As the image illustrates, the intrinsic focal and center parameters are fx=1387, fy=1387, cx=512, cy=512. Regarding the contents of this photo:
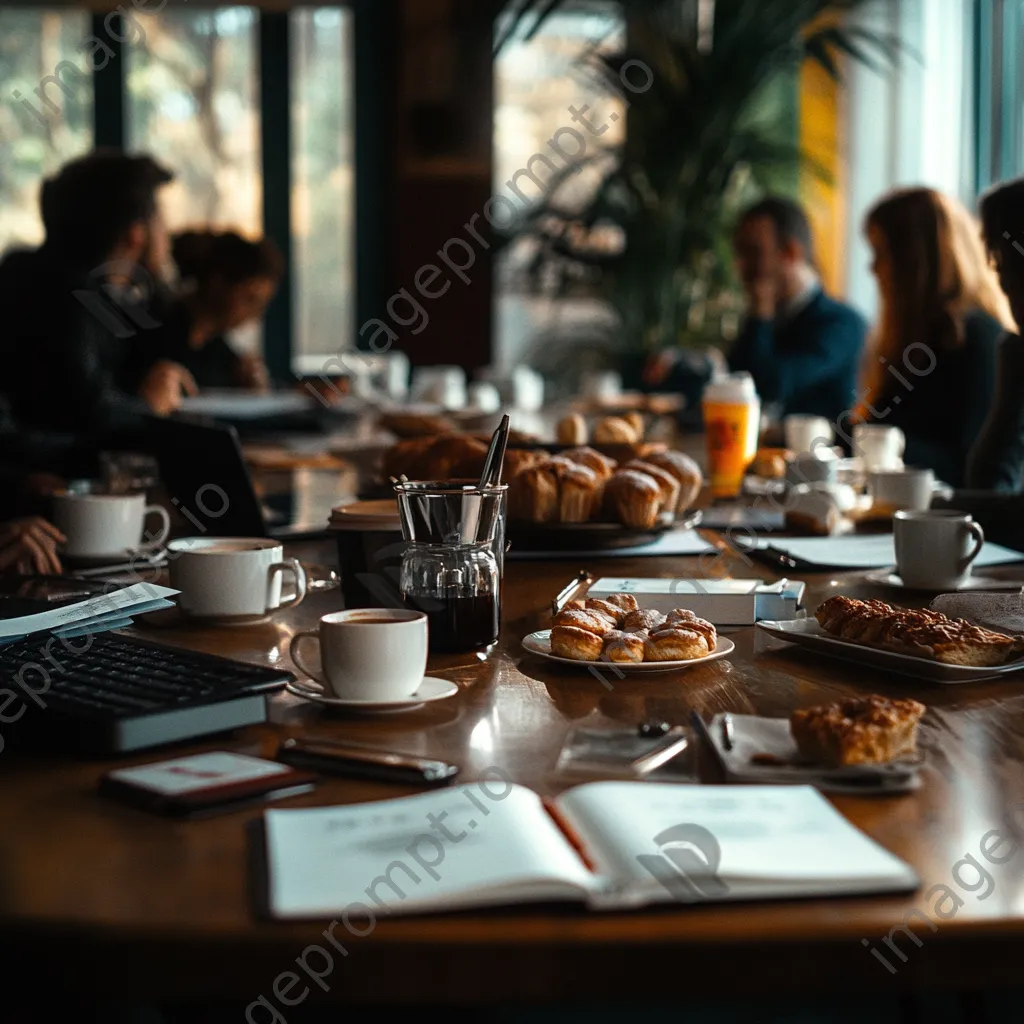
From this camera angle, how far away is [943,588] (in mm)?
1514

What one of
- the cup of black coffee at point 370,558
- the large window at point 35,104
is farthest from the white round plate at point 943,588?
the large window at point 35,104

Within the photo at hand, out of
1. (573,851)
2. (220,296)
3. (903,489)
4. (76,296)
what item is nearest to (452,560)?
(573,851)

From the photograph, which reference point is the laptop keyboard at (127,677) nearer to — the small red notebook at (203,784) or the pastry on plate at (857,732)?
the small red notebook at (203,784)

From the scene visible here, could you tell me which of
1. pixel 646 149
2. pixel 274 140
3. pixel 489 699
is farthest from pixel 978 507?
pixel 274 140

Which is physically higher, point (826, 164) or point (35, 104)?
point (35, 104)

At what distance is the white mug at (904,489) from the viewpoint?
202cm

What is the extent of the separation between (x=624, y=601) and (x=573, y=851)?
1.75ft

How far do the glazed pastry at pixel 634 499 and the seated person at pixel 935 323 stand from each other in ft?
5.39

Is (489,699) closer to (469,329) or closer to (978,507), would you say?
(978,507)

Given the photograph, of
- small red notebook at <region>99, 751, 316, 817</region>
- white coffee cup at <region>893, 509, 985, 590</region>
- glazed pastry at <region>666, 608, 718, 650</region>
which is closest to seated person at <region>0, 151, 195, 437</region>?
white coffee cup at <region>893, 509, 985, 590</region>

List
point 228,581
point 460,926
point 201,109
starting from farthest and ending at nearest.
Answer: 1. point 201,109
2. point 228,581
3. point 460,926

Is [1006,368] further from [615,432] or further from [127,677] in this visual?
[127,677]

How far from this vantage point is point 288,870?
0.73 metres

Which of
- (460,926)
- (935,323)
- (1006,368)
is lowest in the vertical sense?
(460,926)
